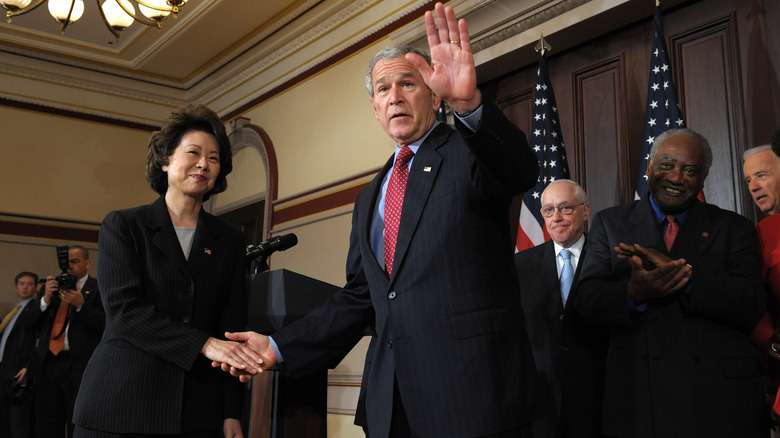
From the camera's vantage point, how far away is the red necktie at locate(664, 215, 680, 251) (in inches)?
87.0

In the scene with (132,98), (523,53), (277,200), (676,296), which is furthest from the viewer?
(132,98)

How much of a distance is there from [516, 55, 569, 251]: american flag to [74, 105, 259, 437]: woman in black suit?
6.70 ft

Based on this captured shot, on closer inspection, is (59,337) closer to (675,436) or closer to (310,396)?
(310,396)

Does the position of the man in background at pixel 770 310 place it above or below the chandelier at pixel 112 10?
below

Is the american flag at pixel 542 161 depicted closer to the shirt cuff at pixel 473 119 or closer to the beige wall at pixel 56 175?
the shirt cuff at pixel 473 119

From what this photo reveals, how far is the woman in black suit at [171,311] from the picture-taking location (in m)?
1.79

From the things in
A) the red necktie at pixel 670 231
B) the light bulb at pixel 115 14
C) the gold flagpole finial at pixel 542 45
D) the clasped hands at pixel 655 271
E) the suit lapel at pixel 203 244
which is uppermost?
the light bulb at pixel 115 14

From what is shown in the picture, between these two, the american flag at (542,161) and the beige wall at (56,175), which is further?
the beige wall at (56,175)

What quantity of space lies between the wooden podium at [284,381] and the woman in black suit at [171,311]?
0.28 feet

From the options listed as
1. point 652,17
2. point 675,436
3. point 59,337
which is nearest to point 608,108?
point 652,17

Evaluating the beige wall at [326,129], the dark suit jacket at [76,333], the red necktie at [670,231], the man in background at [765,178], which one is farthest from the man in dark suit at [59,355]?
the man in background at [765,178]

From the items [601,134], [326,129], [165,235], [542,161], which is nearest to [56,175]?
[326,129]

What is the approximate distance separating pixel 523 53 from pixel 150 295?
330 centimetres

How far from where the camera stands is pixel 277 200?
6.74 m
